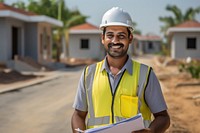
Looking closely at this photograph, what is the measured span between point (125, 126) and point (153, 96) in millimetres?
304

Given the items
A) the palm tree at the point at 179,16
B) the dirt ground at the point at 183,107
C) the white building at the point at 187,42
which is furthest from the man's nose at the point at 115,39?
the palm tree at the point at 179,16

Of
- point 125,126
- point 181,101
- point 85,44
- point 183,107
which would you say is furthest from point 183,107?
point 85,44

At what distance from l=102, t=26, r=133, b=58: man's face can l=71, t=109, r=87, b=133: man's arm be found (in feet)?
1.37

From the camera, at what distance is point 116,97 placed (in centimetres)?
220

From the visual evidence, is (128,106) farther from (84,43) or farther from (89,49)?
(84,43)

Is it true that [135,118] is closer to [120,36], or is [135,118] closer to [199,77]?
[120,36]

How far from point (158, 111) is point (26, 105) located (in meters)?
8.46

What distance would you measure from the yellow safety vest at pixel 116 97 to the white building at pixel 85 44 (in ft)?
115

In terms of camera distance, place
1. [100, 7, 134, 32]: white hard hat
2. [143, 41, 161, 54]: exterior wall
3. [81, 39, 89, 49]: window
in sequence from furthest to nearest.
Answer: [143, 41, 161, 54]: exterior wall
[81, 39, 89, 49]: window
[100, 7, 134, 32]: white hard hat

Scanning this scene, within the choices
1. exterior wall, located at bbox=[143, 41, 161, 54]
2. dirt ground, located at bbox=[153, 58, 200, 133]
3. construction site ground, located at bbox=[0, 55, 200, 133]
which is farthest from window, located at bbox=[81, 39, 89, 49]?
exterior wall, located at bbox=[143, 41, 161, 54]

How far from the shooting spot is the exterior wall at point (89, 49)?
37.2 metres

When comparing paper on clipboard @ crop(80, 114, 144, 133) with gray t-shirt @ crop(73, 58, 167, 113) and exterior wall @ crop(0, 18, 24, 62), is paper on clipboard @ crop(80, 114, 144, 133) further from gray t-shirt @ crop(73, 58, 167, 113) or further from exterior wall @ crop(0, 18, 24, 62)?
exterior wall @ crop(0, 18, 24, 62)

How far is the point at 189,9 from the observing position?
44.1 m

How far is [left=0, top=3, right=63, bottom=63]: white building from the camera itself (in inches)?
899
